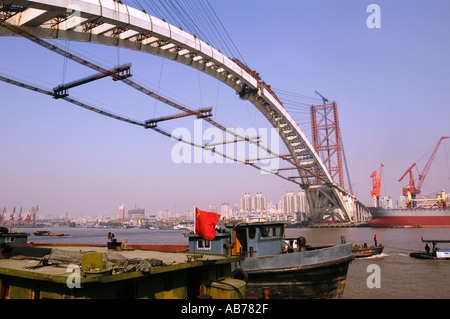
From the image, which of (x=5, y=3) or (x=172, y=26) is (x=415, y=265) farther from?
(x=5, y=3)

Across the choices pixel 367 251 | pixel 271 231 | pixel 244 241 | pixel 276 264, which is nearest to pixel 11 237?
pixel 244 241

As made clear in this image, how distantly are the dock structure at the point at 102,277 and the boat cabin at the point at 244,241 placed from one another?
4.58 metres

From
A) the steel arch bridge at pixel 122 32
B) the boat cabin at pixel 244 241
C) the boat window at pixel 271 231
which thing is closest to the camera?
the boat cabin at pixel 244 241

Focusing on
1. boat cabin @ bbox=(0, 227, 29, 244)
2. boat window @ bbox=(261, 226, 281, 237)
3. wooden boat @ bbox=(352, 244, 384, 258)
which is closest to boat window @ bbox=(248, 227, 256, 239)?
boat window @ bbox=(261, 226, 281, 237)

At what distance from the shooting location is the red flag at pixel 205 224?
10.2m

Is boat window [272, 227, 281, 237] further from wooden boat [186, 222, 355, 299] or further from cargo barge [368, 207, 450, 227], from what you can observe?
cargo barge [368, 207, 450, 227]

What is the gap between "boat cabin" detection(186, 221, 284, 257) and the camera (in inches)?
637

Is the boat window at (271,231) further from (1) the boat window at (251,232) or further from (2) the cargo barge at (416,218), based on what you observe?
(2) the cargo barge at (416,218)

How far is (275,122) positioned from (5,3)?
5137 cm

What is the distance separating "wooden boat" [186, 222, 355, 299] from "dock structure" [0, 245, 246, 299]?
486cm

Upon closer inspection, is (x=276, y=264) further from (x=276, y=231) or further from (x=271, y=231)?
(x=276, y=231)

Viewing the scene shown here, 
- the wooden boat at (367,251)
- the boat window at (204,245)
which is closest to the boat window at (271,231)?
the boat window at (204,245)
